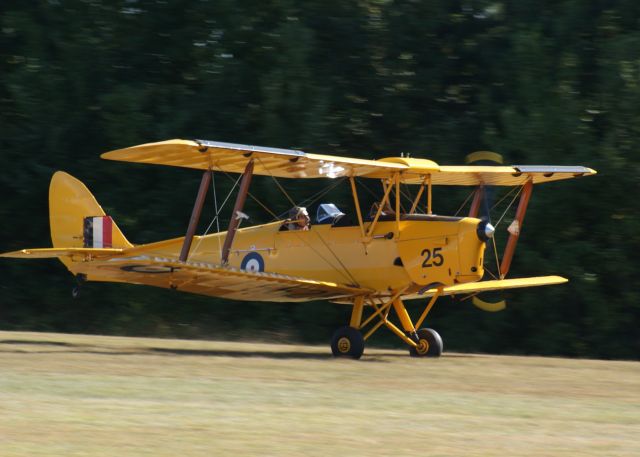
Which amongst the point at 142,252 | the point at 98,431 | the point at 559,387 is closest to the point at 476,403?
the point at 559,387

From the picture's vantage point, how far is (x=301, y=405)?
26.5ft

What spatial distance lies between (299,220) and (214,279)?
5.66ft

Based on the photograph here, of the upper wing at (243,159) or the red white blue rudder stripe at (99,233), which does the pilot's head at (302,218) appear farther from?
the red white blue rudder stripe at (99,233)

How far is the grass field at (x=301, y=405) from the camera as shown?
6301 mm

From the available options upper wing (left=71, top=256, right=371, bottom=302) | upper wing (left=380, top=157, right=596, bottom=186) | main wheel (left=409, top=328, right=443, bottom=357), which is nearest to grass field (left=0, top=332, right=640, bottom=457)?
main wheel (left=409, top=328, right=443, bottom=357)

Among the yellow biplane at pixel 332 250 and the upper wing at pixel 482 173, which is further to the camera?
the upper wing at pixel 482 173

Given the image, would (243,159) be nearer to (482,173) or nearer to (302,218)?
(302,218)

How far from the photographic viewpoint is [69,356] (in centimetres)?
1148

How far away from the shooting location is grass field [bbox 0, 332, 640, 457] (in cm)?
630

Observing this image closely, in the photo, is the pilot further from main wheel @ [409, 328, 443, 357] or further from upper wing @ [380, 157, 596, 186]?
main wheel @ [409, 328, 443, 357]

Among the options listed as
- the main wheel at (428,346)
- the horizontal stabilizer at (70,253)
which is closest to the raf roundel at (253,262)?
the horizontal stabilizer at (70,253)

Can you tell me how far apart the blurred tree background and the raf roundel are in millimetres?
5582

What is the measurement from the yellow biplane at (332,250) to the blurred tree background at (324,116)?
4.56 metres

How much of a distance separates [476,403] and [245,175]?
16.0 ft
